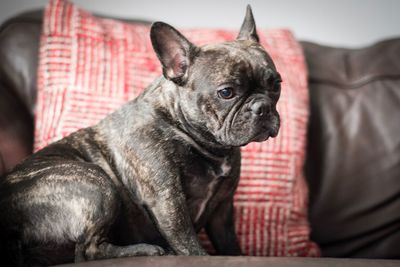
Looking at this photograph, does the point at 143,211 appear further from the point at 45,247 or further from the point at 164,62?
the point at 164,62

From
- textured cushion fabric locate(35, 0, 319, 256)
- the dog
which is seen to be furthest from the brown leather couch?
the dog

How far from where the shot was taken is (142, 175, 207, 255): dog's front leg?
1075 millimetres

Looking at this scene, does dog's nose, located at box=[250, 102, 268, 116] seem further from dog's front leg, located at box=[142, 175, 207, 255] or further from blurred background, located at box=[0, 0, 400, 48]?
blurred background, located at box=[0, 0, 400, 48]

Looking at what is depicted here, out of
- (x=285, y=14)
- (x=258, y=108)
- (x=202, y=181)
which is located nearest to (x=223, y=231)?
(x=202, y=181)

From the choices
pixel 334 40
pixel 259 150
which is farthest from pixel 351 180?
pixel 334 40

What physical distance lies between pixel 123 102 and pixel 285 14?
80cm

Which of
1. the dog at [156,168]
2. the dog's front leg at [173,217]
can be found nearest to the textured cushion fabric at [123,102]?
the dog at [156,168]

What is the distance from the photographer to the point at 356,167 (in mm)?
1600

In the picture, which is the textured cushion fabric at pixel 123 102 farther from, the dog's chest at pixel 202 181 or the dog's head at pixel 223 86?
the dog's head at pixel 223 86

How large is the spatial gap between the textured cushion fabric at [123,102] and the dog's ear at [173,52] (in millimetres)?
385

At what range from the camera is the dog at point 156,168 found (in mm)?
1049

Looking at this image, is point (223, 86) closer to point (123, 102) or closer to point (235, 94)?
point (235, 94)

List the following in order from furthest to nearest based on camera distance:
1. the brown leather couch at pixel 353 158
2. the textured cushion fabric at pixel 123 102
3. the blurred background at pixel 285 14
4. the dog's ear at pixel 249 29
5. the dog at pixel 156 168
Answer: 1. the blurred background at pixel 285 14
2. the brown leather couch at pixel 353 158
3. the textured cushion fabric at pixel 123 102
4. the dog's ear at pixel 249 29
5. the dog at pixel 156 168

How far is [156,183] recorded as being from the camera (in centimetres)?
108
